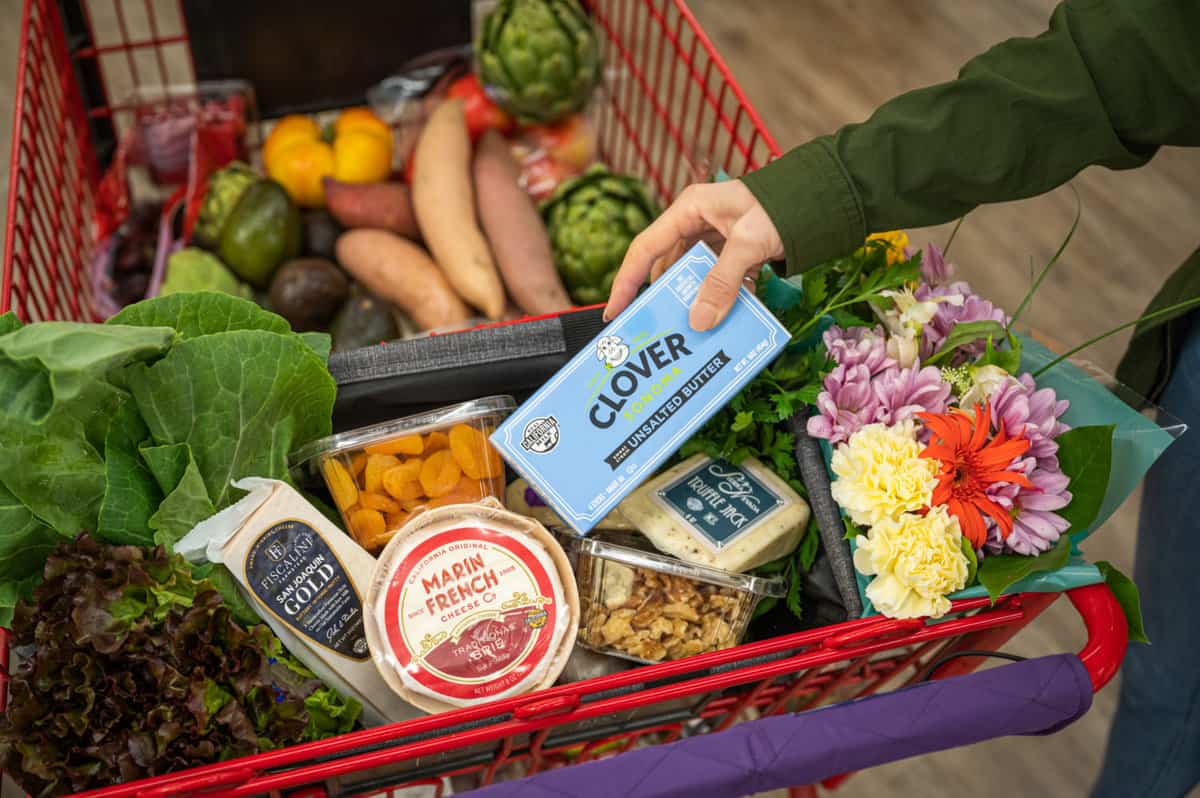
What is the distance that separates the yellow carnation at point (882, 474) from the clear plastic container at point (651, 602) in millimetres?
135

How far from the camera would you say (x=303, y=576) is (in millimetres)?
909

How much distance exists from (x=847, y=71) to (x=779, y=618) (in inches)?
82.3

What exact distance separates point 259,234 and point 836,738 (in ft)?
3.98

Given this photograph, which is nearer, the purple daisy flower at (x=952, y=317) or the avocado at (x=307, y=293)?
the purple daisy flower at (x=952, y=317)

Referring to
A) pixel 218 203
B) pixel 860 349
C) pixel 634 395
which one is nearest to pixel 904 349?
pixel 860 349

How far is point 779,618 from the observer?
1093mm

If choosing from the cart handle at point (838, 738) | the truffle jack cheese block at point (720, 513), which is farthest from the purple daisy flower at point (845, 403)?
the cart handle at point (838, 738)

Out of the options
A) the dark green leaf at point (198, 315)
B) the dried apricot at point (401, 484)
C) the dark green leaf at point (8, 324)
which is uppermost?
the dark green leaf at point (8, 324)

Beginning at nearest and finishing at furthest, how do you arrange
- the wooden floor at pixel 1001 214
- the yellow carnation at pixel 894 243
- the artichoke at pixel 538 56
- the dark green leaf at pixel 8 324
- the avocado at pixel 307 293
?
the dark green leaf at pixel 8 324
the yellow carnation at pixel 894 243
the avocado at pixel 307 293
the artichoke at pixel 538 56
the wooden floor at pixel 1001 214

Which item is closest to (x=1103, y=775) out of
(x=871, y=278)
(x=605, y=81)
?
(x=871, y=278)

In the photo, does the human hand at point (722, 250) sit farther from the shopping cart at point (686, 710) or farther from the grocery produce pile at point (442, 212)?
the grocery produce pile at point (442, 212)

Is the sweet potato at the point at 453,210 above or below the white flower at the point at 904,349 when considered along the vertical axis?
below

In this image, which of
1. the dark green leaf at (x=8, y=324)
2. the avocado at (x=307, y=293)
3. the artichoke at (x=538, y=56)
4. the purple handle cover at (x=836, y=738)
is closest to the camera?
the purple handle cover at (x=836, y=738)

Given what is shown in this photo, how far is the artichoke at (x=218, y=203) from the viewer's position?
1.63m
